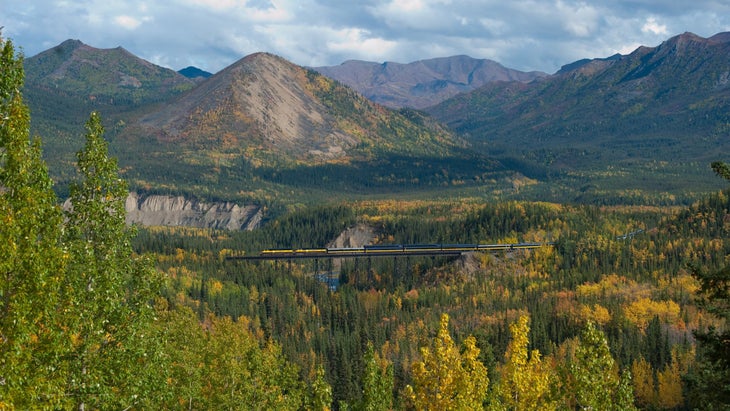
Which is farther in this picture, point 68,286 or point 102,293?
point 102,293

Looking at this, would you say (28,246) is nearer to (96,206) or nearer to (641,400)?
(96,206)

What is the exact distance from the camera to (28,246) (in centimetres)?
2708

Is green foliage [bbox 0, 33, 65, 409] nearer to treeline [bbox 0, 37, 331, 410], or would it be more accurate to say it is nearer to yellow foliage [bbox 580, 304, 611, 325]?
treeline [bbox 0, 37, 331, 410]

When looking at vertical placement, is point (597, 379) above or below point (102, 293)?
below

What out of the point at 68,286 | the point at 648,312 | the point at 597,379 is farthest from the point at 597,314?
the point at 68,286

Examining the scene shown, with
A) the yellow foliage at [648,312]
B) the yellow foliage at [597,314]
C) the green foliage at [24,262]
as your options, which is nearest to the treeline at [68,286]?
the green foliage at [24,262]

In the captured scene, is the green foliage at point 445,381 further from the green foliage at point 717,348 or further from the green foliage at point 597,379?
the green foliage at point 717,348

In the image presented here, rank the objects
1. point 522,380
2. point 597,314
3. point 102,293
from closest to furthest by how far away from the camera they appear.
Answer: point 102,293
point 522,380
point 597,314

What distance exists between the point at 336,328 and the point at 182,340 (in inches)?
4589

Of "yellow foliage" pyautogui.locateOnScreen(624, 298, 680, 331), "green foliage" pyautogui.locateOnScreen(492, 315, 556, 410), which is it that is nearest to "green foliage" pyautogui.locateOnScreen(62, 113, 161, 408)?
"green foliage" pyautogui.locateOnScreen(492, 315, 556, 410)

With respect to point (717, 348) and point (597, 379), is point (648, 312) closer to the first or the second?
point (717, 348)

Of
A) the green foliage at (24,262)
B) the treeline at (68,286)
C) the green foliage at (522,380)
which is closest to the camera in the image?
the green foliage at (24,262)

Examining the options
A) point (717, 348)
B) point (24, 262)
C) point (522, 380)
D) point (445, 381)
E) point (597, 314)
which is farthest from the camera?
point (597, 314)

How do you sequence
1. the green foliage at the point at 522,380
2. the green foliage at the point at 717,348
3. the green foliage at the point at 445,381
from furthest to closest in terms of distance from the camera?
the green foliage at the point at 522,380 < the green foliage at the point at 445,381 < the green foliage at the point at 717,348
